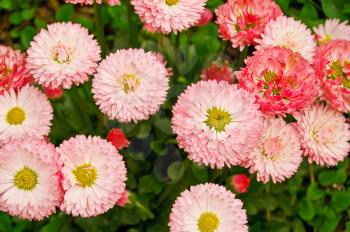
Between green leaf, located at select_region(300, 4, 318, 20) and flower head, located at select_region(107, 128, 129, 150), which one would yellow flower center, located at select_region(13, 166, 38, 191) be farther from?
green leaf, located at select_region(300, 4, 318, 20)

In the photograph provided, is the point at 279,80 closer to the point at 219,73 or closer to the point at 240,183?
the point at 240,183

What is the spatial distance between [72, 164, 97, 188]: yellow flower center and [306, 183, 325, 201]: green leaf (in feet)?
3.80

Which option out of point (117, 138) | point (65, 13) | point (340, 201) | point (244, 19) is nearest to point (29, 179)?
point (117, 138)

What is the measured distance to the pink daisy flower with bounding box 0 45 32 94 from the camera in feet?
6.05

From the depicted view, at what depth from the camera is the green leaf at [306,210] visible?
7.91 feet

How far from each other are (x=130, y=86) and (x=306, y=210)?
1144 mm

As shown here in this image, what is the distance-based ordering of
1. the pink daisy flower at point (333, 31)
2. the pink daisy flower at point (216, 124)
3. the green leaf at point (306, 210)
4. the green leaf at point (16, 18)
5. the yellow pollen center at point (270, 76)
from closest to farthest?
the pink daisy flower at point (216, 124) → the yellow pollen center at point (270, 76) → the pink daisy flower at point (333, 31) → the green leaf at point (306, 210) → the green leaf at point (16, 18)

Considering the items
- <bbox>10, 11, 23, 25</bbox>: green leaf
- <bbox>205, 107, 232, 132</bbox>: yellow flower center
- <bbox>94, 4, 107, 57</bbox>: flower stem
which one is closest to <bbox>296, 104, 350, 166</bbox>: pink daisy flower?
<bbox>205, 107, 232, 132</bbox>: yellow flower center

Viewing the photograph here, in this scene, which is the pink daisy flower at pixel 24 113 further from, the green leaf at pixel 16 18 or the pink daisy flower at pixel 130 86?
the green leaf at pixel 16 18

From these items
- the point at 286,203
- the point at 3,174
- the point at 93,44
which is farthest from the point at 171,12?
the point at 286,203

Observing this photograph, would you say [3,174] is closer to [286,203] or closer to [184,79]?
[184,79]

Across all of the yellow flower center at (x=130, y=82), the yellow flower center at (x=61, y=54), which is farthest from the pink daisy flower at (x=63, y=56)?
the yellow flower center at (x=130, y=82)

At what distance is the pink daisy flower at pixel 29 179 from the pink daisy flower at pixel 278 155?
67cm

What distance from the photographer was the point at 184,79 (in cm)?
235
